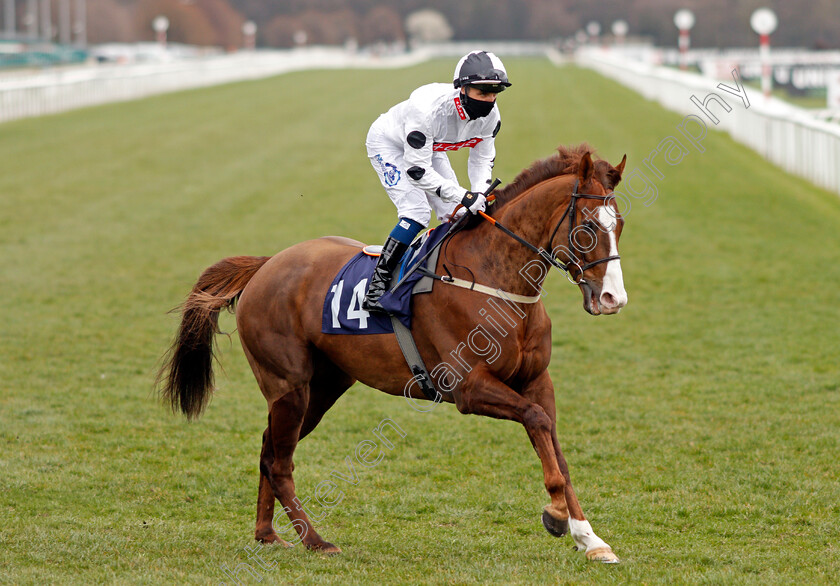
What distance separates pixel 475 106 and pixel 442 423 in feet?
9.72

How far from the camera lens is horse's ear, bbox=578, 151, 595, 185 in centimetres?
423

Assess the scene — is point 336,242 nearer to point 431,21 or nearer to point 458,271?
point 458,271

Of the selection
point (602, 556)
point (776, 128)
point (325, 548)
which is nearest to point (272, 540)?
point (325, 548)

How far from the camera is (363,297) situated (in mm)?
4840

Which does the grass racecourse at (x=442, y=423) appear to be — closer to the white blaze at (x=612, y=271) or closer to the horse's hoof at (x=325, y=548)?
the horse's hoof at (x=325, y=548)

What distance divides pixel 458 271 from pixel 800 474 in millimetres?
2436

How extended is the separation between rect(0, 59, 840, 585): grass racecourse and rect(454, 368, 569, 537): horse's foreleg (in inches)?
11.0

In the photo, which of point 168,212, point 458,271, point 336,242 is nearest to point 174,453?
point 336,242

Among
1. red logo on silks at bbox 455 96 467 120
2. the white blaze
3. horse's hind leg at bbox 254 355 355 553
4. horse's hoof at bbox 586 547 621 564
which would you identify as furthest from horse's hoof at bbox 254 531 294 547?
red logo on silks at bbox 455 96 467 120

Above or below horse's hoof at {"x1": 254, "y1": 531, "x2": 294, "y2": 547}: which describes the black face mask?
above

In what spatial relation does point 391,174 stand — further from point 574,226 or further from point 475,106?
point 574,226

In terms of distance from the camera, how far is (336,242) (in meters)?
5.38

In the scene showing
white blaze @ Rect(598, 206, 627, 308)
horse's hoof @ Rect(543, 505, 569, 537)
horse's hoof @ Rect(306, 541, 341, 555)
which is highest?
white blaze @ Rect(598, 206, 627, 308)

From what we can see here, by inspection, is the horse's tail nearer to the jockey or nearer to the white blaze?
the jockey
